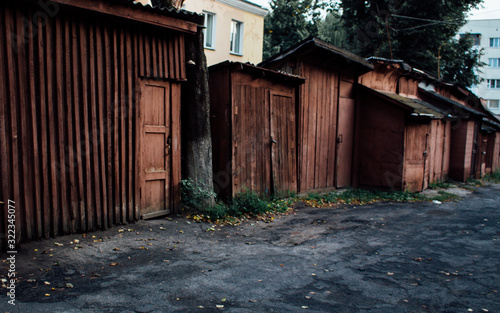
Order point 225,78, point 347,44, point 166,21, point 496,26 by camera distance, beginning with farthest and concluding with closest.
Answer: point 496,26
point 347,44
point 225,78
point 166,21

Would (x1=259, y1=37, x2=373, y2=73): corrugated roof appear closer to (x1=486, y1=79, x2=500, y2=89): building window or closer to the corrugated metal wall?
the corrugated metal wall

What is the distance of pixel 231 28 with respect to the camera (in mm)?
18156

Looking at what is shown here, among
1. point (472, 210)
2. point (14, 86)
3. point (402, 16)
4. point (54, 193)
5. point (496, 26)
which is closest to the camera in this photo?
point (14, 86)

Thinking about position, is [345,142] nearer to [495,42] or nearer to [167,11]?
[167,11]

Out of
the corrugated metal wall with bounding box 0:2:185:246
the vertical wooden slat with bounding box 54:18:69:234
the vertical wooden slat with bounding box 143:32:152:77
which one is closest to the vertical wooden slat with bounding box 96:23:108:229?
the corrugated metal wall with bounding box 0:2:185:246

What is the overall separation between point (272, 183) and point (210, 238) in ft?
10.5

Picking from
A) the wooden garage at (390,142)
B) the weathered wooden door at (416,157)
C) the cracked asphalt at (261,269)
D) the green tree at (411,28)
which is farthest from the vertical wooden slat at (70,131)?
the green tree at (411,28)

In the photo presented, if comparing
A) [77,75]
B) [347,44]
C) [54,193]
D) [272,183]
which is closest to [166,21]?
[77,75]

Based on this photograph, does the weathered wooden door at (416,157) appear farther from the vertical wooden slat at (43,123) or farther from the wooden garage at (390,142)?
the vertical wooden slat at (43,123)

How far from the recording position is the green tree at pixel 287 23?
2638 cm

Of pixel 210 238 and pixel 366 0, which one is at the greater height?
pixel 366 0

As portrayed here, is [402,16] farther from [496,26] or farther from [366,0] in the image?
[496,26]

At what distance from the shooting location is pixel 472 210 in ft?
31.1

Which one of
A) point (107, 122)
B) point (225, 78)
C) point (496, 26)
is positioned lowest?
point (107, 122)
